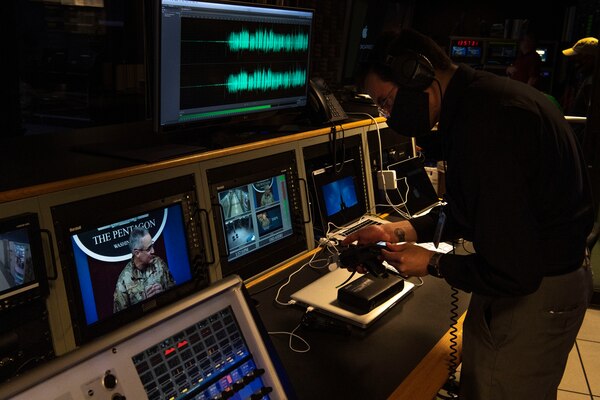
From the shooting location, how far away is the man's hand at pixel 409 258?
133 cm

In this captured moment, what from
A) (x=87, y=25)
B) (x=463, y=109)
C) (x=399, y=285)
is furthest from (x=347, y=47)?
(x=463, y=109)

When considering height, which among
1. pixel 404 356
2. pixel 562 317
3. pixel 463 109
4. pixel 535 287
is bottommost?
pixel 404 356

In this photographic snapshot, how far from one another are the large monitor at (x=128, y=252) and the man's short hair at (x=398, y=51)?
56 cm

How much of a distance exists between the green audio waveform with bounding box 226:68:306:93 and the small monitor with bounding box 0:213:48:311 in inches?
29.8

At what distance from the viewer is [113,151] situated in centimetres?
141

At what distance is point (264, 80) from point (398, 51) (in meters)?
0.57

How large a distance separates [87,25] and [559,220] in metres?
2.57

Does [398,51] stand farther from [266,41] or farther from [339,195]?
[339,195]

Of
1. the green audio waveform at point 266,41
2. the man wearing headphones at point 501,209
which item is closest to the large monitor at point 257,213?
the green audio waveform at point 266,41

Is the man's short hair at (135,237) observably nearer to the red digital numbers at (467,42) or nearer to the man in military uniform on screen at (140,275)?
the man in military uniform on screen at (140,275)

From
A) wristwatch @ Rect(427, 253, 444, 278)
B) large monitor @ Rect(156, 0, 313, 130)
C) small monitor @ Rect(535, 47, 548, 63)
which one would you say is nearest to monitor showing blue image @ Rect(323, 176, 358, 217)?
large monitor @ Rect(156, 0, 313, 130)

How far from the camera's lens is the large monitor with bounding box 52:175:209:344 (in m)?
1.17

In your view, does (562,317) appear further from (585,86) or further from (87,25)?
(585,86)

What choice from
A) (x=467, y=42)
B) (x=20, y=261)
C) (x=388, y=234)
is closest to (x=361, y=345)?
(x=388, y=234)
